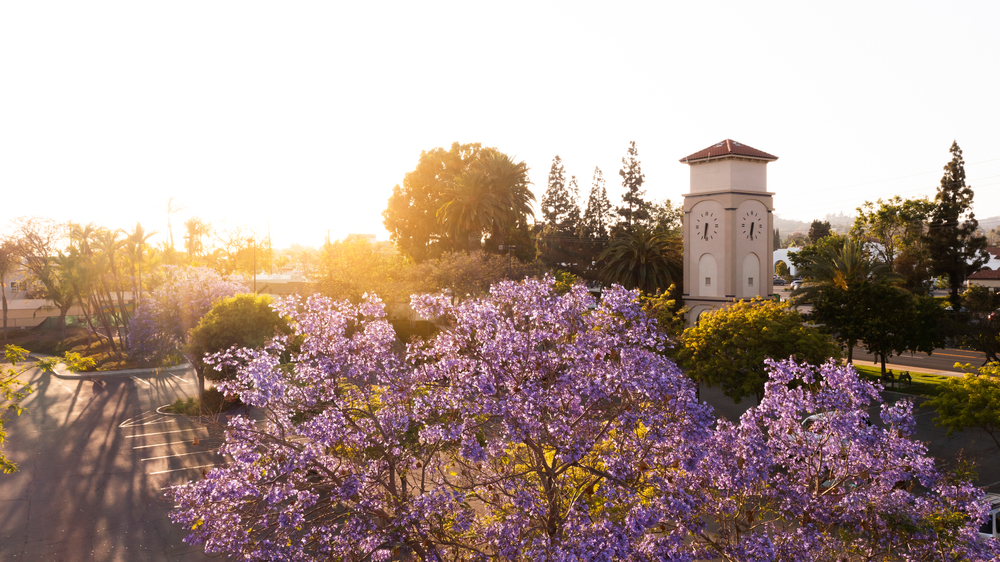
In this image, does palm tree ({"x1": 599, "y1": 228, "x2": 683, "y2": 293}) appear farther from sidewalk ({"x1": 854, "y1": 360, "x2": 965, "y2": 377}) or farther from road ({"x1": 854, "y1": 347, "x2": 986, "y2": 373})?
road ({"x1": 854, "y1": 347, "x2": 986, "y2": 373})

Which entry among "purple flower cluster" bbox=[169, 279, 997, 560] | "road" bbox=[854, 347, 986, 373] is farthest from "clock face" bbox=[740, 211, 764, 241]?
"purple flower cluster" bbox=[169, 279, 997, 560]

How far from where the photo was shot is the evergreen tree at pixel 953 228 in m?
47.2

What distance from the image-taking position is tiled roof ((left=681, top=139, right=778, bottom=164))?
35562 mm

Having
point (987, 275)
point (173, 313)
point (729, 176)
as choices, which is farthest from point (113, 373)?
point (987, 275)

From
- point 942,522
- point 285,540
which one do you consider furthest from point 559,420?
point 942,522

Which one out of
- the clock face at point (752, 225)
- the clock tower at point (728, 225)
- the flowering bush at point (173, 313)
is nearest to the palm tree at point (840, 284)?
the clock tower at point (728, 225)

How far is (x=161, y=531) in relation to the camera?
49.4 feet

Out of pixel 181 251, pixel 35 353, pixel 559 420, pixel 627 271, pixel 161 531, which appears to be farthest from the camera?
pixel 181 251

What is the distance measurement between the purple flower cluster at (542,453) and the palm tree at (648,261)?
31686 mm

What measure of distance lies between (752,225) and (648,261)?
22.5 ft

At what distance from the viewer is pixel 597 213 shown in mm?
62688

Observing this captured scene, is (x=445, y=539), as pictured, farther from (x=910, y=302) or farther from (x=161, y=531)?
(x=910, y=302)

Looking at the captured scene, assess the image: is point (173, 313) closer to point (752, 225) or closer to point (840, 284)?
point (752, 225)

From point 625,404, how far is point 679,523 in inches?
63.9
